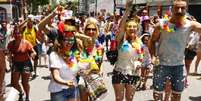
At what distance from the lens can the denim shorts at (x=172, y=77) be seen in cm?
729

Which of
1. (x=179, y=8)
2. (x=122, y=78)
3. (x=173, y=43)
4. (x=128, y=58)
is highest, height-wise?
(x=179, y=8)

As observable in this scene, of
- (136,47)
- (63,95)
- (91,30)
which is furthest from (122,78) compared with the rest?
(63,95)

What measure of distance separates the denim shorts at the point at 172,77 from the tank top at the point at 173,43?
7 centimetres

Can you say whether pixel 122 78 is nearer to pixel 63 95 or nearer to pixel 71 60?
pixel 71 60

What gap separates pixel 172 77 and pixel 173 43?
1.58ft

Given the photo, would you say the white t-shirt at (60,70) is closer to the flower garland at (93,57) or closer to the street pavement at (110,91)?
the flower garland at (93,57)

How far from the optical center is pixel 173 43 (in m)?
7.21

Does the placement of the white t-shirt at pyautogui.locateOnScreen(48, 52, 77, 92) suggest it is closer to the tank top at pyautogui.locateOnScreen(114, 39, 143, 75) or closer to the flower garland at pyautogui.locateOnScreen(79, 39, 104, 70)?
the flower garland at pyautogui.locateOnScreen(79, 39, 104, 70)

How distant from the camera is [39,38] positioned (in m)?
15.2

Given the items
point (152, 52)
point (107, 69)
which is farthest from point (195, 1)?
point (152, 52)

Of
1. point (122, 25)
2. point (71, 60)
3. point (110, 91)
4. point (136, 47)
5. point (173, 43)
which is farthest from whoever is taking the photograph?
point (110, 91)

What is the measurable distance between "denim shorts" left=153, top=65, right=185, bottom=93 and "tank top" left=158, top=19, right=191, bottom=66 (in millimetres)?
72

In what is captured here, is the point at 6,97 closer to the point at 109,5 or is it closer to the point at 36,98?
the point at 36,98

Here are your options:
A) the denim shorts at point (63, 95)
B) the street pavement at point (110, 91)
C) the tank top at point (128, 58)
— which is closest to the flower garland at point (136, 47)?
the tank top at point (128, 58)
